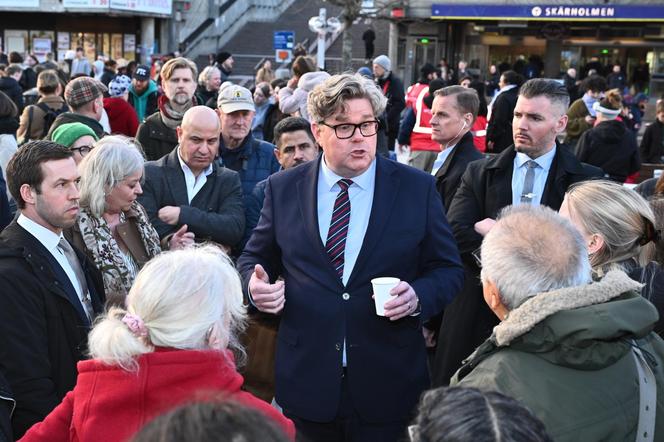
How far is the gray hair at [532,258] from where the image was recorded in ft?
8.18

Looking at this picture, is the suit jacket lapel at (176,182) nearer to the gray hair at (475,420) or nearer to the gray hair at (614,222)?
the gray hair at (614,222)

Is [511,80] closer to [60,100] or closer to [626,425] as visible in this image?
[60,100]

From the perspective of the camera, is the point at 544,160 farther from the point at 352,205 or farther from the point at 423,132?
the point at 423,132

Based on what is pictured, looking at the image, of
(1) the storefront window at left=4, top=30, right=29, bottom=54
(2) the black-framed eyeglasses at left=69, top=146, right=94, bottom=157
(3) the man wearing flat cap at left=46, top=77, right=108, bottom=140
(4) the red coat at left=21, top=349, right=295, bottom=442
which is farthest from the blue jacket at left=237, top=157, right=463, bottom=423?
(1) the storefront window at left=4, top=30, right=29, bottom=54

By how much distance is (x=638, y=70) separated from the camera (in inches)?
1113

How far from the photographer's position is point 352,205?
3.39 m

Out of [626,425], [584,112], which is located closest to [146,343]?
[626,425]

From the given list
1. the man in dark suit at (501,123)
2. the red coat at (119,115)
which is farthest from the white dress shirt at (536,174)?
the man in dark suit at (501,123)

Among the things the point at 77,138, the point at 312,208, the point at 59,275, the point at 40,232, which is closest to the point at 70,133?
the point at 77,138

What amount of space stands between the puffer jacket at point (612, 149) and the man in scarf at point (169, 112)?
4325 millimetres

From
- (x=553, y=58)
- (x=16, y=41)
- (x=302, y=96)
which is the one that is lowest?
(x=302, y=96)

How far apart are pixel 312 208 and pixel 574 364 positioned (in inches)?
55.9

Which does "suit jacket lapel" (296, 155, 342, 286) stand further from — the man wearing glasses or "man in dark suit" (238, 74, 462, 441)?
the man wearing glasses

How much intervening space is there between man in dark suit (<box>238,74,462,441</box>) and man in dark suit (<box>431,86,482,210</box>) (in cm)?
182
